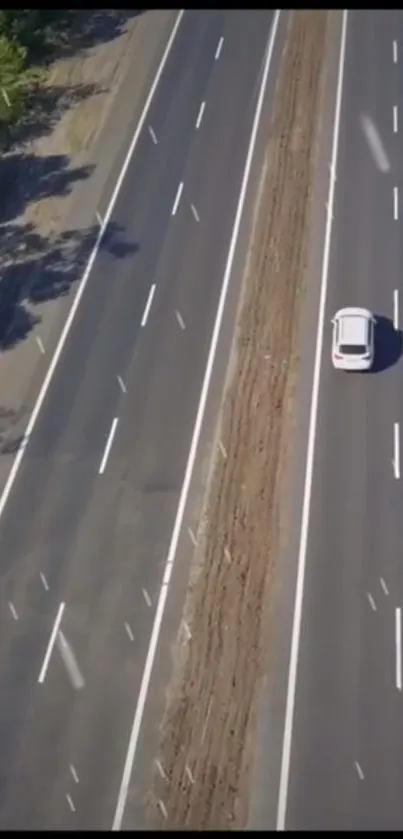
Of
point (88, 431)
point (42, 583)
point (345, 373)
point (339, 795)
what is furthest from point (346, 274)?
point (339, 795)

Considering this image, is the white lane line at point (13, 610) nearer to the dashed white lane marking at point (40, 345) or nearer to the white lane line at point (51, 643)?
the white lane line at point (51, 643)

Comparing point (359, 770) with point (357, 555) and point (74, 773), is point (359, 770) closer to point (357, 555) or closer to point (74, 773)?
point (357, 555)

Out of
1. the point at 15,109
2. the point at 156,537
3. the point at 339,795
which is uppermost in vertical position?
the point at 15,109

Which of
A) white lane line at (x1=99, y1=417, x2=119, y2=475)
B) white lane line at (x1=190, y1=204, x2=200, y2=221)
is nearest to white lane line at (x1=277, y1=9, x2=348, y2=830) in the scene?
white lane line at (x1=190, y1=204, x2=200, y2=221)

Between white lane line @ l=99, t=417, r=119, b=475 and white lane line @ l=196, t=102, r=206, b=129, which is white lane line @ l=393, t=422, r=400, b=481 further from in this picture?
white lane line @ l=196, t=102, r=206, b=129

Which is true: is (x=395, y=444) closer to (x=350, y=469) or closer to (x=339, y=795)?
(x=350, y=469)

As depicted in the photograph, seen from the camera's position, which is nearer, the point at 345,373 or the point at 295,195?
the point at 345,373

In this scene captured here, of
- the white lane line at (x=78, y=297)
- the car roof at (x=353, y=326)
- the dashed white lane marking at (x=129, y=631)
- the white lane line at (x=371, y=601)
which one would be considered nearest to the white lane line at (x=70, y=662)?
the dashed white lane marking at (x=129, y=631)
